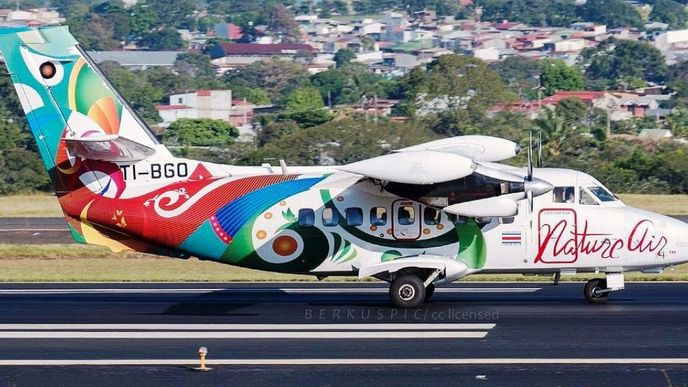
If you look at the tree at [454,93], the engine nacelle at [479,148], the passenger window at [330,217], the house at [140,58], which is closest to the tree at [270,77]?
the house at [140,58]

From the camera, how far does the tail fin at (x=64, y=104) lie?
77.0 feet

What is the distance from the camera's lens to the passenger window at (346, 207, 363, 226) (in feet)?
76.3

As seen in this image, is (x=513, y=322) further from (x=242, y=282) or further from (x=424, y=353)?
(x=242, y=282)

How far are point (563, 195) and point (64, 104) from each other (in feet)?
32.2

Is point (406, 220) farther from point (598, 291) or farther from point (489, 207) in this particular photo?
point (598, 291)

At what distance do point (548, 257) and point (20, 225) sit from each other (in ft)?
96.3

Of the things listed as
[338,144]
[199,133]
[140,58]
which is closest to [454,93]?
[338,144]

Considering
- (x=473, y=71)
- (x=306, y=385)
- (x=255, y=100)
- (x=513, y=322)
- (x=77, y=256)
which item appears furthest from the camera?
(x=255, y=100)

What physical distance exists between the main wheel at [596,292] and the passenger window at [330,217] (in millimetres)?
5075

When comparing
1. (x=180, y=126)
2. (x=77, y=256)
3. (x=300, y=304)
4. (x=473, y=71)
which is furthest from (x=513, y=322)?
(x=180, y=126)

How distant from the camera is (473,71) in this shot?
7656 cm

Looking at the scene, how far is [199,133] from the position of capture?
8056cm

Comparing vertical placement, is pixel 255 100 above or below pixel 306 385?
below

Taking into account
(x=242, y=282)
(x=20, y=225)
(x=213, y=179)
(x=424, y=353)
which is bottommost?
(x=20, y=225)
